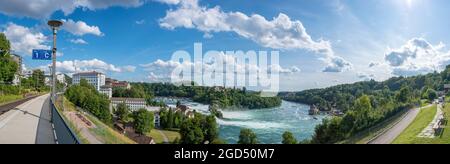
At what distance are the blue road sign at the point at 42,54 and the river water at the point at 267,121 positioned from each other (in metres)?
12.3

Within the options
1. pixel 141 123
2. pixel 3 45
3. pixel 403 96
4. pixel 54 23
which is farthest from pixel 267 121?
pixel 54 23

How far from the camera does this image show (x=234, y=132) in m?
23.0

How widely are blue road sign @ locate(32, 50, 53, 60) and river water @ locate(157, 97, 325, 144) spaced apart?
12.3 metres

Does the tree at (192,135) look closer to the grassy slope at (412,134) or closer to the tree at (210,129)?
the tree at (210,129)

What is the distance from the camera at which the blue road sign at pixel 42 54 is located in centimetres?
846

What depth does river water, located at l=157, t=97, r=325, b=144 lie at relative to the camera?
21.9m

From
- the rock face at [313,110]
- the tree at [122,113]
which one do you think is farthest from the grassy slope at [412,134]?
the rock face at [313,110]

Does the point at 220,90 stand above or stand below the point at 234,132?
above

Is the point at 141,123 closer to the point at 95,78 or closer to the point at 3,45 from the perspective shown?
the point at 3,45

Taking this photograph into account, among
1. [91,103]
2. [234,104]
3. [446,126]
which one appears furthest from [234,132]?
[446,126]

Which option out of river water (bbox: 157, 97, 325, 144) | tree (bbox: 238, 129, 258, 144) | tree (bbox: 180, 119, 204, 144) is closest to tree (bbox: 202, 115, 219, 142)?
tree (bbox: 180, 119, 204, 144)

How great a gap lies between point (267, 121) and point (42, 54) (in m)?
20.3
